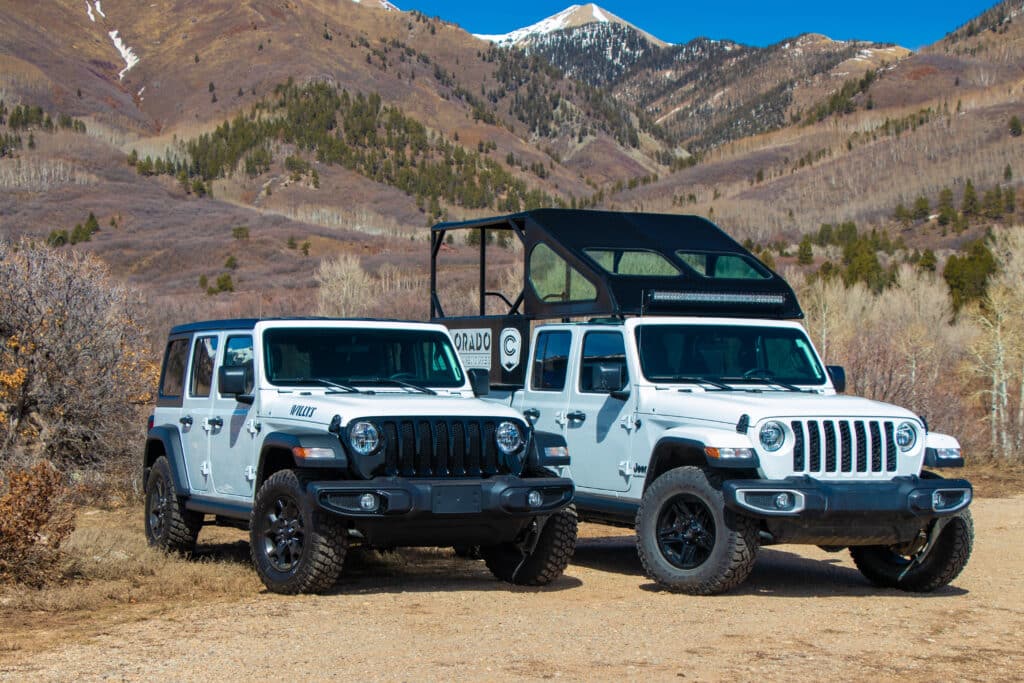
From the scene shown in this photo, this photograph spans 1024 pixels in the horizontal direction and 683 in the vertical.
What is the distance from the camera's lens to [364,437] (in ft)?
30.0

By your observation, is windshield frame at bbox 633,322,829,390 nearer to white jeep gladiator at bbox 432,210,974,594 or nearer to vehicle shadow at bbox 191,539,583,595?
white jeep gladiator at bbox 432,210,974,594

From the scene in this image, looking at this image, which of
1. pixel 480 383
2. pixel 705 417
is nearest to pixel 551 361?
pixel 480 383

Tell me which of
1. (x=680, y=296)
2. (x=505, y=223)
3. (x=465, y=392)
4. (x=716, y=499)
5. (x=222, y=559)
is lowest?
(x=222, y=559)

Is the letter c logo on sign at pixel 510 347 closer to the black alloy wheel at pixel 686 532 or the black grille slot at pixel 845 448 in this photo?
the black alloy wheel at pixel 686 532

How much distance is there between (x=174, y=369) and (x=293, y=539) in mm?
3242

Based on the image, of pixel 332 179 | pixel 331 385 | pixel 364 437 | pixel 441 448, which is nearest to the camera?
pixel 364 437

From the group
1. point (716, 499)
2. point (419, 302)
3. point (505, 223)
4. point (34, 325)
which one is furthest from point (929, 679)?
point (419, 302)

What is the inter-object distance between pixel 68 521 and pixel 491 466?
334 cm

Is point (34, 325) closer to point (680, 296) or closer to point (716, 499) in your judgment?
point (680, 296)

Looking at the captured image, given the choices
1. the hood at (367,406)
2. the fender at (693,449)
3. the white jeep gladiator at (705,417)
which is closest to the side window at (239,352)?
the hood at (367,406)

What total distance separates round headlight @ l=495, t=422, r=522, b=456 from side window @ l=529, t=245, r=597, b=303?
8.76 feet

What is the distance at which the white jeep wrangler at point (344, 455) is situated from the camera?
905cm

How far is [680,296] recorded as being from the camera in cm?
1171

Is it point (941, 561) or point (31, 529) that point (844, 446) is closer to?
point (941, 561)
